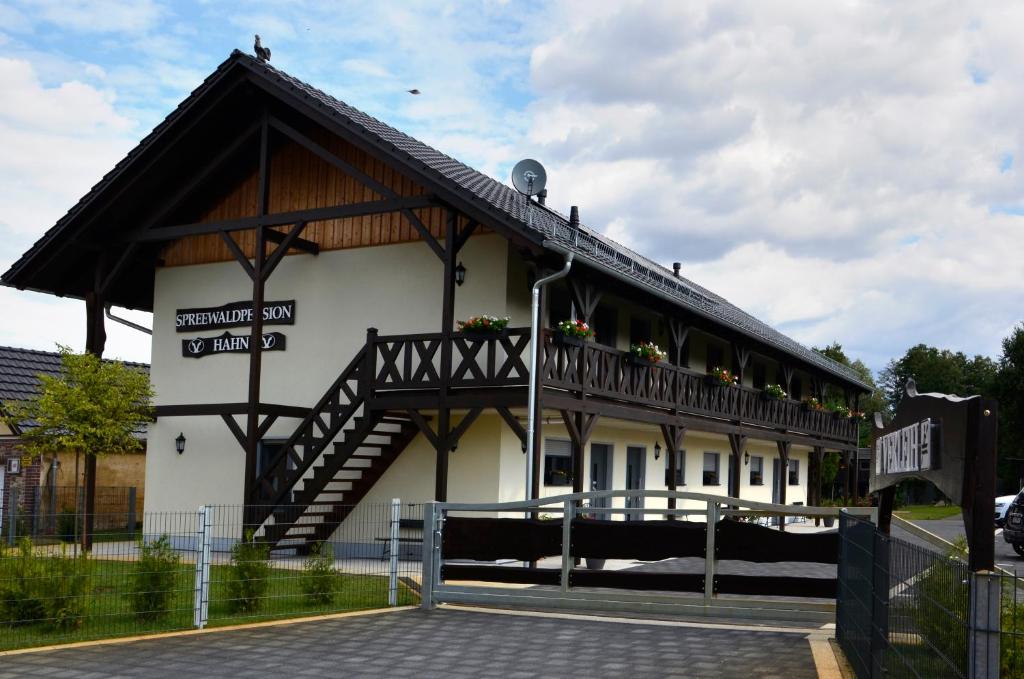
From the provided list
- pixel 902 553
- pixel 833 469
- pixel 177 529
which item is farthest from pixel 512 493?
pixel 833 469

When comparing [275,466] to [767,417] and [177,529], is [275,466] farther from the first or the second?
[767,417]

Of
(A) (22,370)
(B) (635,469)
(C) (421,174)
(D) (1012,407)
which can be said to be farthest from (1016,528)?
(D) (1012,407)

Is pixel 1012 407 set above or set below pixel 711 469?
above

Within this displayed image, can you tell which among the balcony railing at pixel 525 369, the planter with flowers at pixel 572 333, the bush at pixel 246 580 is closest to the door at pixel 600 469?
the balcony railing at pixel 525 369

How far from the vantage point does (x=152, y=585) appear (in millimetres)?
9984

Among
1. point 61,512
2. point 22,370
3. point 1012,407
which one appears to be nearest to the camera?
point 61,512

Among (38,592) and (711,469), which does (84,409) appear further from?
(711,469)

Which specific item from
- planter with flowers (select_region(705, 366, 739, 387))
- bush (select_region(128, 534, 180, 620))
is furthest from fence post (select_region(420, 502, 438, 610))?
planter with flowers (select_region(705, 366, 739, 387))

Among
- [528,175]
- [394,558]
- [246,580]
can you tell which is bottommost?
[246,580]

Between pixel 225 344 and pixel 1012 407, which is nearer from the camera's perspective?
pixel 225 344

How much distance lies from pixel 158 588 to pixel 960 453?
734 cm

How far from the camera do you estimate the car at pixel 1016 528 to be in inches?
802

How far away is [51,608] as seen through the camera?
952cm

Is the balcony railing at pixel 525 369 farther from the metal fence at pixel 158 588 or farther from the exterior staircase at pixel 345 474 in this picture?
the metal fence at pixel 158 588
